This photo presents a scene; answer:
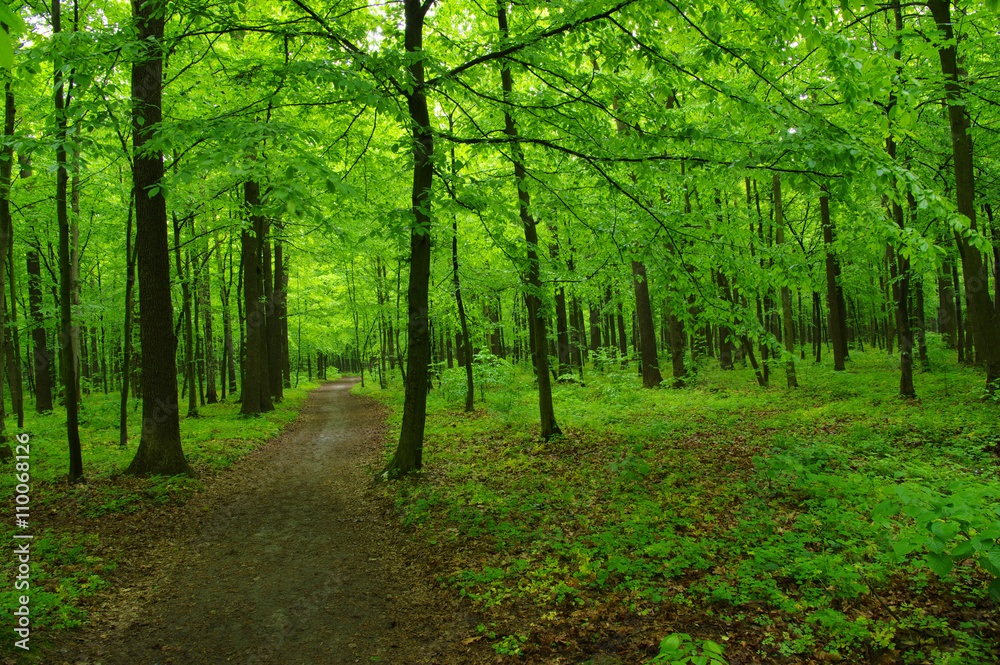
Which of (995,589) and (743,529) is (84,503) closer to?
(743,529)

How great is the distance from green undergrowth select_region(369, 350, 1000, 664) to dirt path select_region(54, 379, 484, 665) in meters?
0.53

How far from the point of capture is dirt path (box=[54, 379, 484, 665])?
415 cm

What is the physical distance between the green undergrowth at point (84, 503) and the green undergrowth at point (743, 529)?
144 inches

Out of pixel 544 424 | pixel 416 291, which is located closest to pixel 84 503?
pixel 416 291

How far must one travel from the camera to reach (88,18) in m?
9.46

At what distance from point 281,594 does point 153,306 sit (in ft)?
20.8

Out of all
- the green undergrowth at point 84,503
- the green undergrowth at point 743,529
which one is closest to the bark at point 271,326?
the green undergrowth at point 84,503

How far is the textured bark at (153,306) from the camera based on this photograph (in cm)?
849

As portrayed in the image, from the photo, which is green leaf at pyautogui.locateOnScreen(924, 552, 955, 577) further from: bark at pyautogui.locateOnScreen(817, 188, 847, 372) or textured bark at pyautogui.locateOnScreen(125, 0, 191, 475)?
bark at pyautogui.locateOnScreen(817, 188, 847, 372)

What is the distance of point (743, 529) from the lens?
5305 millimetres

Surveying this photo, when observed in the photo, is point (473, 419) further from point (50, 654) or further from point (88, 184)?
point (88, 184)

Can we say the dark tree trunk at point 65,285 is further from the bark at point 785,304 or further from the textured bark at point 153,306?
the bark at point 785,304

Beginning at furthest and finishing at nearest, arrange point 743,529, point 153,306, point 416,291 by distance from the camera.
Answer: point 153,306, point 416,291, point 743,529

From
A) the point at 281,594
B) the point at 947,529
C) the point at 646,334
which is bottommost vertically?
the point at 281,594
